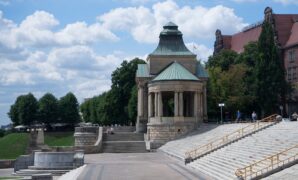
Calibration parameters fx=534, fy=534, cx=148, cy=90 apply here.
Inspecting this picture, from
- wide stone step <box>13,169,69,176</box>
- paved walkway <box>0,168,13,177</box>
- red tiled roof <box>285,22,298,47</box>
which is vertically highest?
red tiled roof <box>285,22,298,47</box>

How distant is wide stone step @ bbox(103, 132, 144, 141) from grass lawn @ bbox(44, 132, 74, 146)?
31.1 meters

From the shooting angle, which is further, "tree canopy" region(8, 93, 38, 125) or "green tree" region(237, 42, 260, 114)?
"tree canopy" region(8, 93, 38, 125)

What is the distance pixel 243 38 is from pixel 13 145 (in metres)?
46.0

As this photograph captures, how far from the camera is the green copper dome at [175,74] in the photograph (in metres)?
55.5

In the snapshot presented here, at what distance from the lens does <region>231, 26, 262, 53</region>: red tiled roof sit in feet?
310

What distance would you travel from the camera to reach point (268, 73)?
64.8 m

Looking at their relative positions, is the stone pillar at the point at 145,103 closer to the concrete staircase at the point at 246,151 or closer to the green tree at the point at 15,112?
the concrete staircase at the point at 246,151

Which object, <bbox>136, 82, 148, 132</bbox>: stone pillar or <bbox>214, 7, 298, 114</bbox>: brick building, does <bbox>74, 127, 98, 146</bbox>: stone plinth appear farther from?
<bbox>214, 7, 298, 114</bbox>: brick building

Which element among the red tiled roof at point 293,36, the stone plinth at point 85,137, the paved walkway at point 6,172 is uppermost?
the red tiled roof at point 293,36

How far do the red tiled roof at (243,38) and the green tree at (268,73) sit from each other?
28107 mm

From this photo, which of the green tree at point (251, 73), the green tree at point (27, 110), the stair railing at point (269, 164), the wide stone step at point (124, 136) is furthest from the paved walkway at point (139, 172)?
the green tree at point (27, 110)

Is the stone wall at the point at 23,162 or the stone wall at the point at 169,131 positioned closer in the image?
the stone wall at the point at 23,162

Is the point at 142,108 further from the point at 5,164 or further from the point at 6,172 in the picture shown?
the point at 6,172

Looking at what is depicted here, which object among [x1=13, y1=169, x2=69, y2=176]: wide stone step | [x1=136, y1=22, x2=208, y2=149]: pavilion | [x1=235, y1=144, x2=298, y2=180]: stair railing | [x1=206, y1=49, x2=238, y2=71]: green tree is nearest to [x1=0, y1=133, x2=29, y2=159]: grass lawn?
[x1=136, y1=22, x2=208, y2=149]: pavilion
